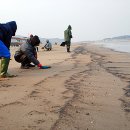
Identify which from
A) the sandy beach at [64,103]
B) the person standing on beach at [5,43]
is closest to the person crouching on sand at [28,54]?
the person standing on beach at [5,43]

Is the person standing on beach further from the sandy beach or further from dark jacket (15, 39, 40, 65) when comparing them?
dark jacket (15, 39, 40, 65)

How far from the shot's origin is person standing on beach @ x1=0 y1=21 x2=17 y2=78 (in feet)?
24.6

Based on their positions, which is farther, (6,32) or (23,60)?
(23,60)

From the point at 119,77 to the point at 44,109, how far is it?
140 inches

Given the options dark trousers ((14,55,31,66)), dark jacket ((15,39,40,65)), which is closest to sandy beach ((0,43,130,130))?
dark jacket ((15,39,40,65))

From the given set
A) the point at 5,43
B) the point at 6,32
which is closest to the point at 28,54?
the point at 5,43

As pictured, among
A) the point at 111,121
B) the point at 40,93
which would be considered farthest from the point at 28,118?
the point at 40,93

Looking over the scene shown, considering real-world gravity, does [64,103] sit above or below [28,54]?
below

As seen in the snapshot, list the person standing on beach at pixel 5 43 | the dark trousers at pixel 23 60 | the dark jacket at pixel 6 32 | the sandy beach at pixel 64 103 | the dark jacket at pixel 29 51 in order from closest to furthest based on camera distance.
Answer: the sandy beach at pixel 64 103 < the person standing on beach at pixel 5 43 < the dark jacket at pixel 6 32 < the dark jacket at pixel 29 51 < the dark trousers at pixel 23 60

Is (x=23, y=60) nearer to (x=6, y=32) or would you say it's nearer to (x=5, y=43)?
(x=5, y=43)

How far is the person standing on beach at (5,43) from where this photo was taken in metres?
7.50

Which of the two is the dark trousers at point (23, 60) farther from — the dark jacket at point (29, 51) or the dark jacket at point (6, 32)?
the dark jacket at point (6, 32)

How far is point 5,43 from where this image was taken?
26.6ft

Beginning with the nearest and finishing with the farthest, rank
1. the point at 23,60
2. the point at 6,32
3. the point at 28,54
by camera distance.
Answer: the point at 6,32
the point at 28,54
the point at 23,60
